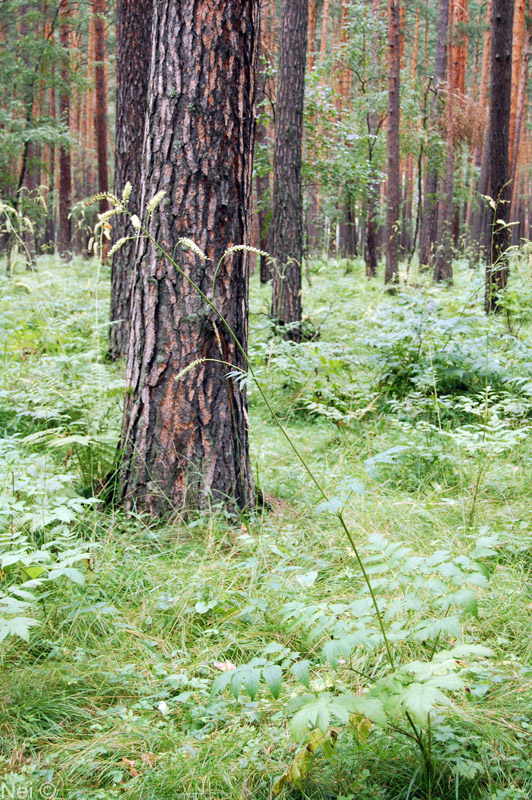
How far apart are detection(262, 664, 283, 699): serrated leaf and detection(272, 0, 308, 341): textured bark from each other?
5.62m

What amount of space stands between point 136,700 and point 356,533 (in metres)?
1.35

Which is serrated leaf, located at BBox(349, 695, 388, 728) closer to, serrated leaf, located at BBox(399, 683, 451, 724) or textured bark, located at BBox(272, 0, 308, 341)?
serrated leaf, located at BBox(399, 683, 451, 724)

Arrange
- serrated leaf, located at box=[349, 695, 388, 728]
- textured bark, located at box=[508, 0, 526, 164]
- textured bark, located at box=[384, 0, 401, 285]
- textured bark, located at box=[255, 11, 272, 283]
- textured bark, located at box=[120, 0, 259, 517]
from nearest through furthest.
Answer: serrated leaf, located at box=[349, 695, 388, 728] < textured bark, located at box=[120, 0, 259, 517] < textured bark, located at box=[255, 11, 272, 283] < textured bark, located at box=[384, 0, 401, 285] < textured bark, located at box=[508, 0, 526, 164]

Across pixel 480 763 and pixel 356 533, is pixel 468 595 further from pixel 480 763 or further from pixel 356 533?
pixel 356 533

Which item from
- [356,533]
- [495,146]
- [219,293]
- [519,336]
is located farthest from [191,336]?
[495,146]

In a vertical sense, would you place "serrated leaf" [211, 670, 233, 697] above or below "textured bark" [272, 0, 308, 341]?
below

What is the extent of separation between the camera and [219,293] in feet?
9.76

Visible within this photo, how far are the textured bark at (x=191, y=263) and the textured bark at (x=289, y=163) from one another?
3.81m

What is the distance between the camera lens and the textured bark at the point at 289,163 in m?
6.87

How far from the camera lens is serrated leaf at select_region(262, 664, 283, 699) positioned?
4.44 feet

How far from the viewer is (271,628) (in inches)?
89.2

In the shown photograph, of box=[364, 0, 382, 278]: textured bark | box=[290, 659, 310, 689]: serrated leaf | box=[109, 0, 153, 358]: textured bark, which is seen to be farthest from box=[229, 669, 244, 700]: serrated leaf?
box=[364, 0, 382, 278]: textured bark

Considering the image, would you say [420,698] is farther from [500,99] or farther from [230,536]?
[500,99]

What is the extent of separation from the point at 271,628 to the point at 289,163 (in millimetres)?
5957
